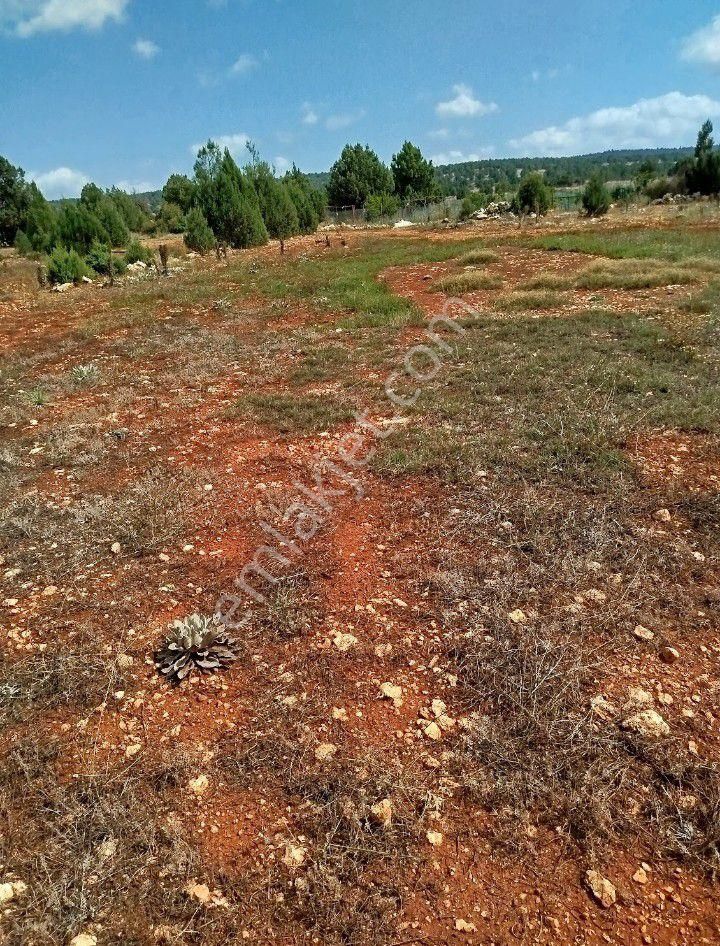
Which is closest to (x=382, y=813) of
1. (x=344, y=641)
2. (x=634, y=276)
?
(x=344, y=641)

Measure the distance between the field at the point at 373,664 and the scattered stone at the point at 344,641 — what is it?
0.02 m

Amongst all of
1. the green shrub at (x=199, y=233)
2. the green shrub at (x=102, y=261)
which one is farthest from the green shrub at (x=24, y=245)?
the green shrub at (x=102, y=261)

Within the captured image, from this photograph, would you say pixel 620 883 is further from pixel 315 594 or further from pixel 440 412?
pixel 440 412

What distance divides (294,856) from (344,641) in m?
0.98

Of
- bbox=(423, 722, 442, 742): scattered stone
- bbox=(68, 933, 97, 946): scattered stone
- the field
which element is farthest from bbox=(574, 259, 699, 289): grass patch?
bbox=(68, 933, 97, 946): scattered stone

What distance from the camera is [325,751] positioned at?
2.15 metres

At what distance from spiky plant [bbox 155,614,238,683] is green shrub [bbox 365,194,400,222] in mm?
42094

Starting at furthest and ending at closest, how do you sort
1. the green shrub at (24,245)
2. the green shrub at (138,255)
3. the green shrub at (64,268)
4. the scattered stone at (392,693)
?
the green shrub at (24,245), the green shrub at (138,255), the green shrub at (64,268), the scattered stone at (392,693)

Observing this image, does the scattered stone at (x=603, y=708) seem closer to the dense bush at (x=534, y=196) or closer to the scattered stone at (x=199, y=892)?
the scattered stone at (x=199, y=892)

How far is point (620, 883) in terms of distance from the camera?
1.72 m

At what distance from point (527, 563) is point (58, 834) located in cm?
244

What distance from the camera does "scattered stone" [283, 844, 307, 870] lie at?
1789mm

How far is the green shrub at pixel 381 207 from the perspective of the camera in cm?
3959

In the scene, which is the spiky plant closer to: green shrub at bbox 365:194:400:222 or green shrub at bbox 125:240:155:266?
green shrub at bbox 125:240:155:266
